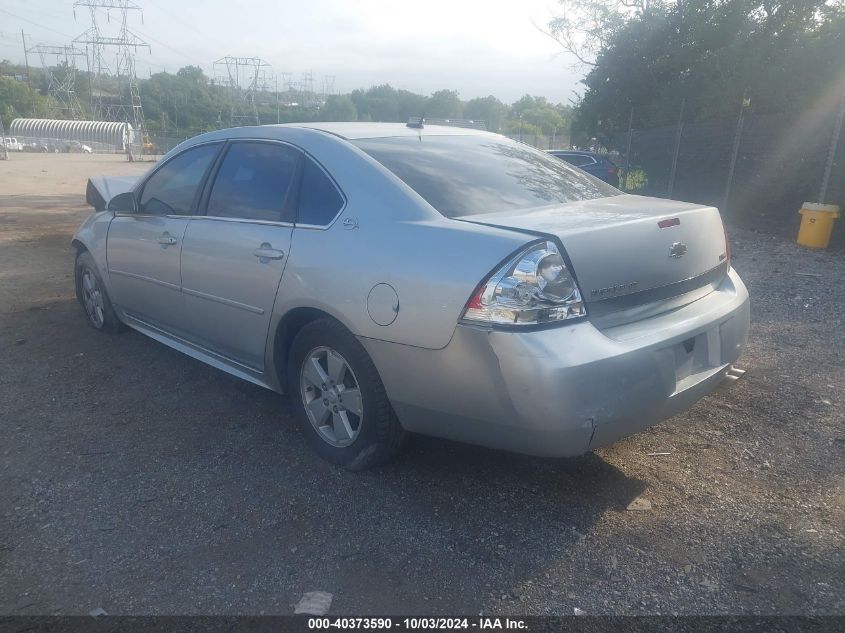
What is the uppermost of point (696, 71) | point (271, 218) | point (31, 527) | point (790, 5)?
point (790, 5)

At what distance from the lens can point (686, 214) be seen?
3.38 meters

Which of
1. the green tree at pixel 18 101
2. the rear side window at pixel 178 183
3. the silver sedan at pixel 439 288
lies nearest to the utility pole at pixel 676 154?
the silver sedan at pixel 439 288

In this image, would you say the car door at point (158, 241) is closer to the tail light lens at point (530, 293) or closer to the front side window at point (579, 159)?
the tail light lens at point (530, 293)

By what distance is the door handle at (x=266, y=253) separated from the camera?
3623 mm

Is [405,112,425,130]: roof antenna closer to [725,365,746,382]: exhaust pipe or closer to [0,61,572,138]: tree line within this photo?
[0,61,572,138]: tree line

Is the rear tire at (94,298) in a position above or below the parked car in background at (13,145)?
above

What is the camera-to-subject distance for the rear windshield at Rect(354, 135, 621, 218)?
11.2ft

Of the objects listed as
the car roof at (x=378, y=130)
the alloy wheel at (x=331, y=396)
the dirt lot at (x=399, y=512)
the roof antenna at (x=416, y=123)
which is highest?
the roof antenna at (x=416, y=123)

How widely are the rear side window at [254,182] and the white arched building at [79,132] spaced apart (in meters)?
73.2

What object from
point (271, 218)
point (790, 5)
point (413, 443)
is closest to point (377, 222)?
point (271, 218)

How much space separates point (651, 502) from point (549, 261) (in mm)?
1272

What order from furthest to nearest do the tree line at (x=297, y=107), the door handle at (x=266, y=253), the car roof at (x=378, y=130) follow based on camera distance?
A: the tree line at (x=297, y=107) → the car roof at (x=378, y=130) → the door handle at (x=266, y=253)

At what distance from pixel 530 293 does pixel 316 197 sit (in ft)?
4.59

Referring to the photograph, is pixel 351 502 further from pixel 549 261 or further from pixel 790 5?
pixel 790 5
